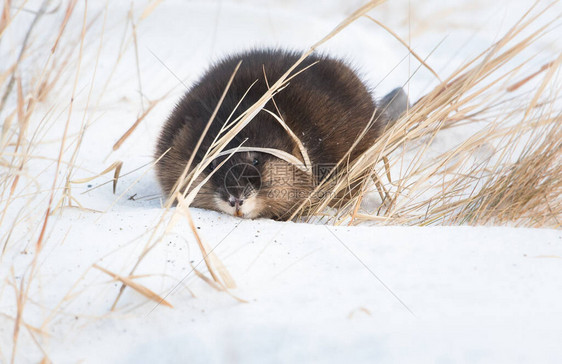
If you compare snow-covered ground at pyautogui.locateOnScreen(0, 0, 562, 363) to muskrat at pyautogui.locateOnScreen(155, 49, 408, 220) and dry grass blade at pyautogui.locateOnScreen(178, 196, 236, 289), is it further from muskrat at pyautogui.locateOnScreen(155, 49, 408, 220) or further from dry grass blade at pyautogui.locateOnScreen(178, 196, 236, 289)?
muskrat at pyautogui.locateOnScreen(155, 49, 408, 220)

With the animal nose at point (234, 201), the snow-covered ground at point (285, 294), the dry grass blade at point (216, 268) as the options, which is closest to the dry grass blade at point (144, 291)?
the snow-covered ground at point (285, 294)

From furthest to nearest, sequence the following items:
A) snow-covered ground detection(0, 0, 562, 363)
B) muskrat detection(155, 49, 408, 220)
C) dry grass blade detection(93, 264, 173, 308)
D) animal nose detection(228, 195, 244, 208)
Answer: muskrat detection(155, 49, 408, 220), animal nose detection(228, 195, 244, 208), dry grass blade detection(93, 264, 173, 308), snow-covered ground detection(0, 0, 562, 363)

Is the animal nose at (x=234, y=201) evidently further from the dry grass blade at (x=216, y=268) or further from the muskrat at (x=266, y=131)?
the dry grass blade at (x=216, y=268)

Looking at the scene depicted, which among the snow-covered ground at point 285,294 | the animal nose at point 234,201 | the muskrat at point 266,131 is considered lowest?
the snow-covered ground at point 285,294

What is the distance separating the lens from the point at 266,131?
2990mm

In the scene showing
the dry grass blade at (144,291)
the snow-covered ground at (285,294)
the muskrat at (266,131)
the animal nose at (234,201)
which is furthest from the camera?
the muskrat at (266,131)

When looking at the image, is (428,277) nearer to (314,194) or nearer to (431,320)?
(431,320)

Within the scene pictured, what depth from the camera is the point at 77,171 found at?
3.44m

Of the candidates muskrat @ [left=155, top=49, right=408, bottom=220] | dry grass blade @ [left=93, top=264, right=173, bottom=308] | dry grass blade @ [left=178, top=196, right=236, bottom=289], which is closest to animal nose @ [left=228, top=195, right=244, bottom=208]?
muskrat @ [left=155, top=49, right=408, bottom=220]

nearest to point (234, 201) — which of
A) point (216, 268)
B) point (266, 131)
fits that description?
point (266, 131)

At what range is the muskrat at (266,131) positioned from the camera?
2904mm

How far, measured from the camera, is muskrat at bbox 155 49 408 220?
2.90m

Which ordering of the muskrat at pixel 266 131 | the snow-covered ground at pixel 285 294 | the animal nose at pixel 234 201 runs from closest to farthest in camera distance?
the snow-covered ground at pixel 285 294
the animal nose at pixel 234 201
the muskrat at pixel 266 131

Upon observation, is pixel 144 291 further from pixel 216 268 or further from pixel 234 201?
pixel 234 201
